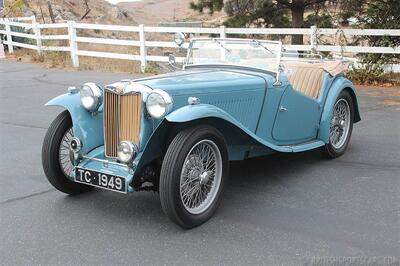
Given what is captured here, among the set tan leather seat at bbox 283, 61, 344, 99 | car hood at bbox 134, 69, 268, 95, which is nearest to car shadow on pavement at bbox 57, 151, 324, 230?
tan leather seat at bbox 283, 61, 344, 99

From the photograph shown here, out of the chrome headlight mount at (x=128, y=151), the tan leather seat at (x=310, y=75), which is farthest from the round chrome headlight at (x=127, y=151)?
the tan leather seat at (x=310, y=75)

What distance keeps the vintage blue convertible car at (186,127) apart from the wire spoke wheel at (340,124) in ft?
1.43

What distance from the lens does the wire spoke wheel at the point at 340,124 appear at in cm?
614

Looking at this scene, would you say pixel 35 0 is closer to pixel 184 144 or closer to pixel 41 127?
pixel 41 127

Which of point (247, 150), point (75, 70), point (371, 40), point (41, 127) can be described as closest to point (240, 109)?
point (247, 150)

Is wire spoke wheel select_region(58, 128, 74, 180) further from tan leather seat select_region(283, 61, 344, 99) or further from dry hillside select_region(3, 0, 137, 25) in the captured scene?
dry hillside select_region(3, 0, 137, 25)

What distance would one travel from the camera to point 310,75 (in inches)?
240

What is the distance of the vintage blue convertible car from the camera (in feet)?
13.1

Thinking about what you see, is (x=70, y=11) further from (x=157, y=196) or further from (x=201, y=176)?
(x=201, y=176)

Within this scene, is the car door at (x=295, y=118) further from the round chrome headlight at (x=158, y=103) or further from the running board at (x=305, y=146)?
the round chrome headlight at (x=158, y=103)

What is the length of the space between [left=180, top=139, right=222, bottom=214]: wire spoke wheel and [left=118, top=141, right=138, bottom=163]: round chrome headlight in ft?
1.44

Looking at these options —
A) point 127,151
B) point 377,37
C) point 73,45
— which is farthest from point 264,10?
point 127,151

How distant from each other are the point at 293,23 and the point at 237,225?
1400 cm

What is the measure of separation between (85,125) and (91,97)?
10.2 inches
